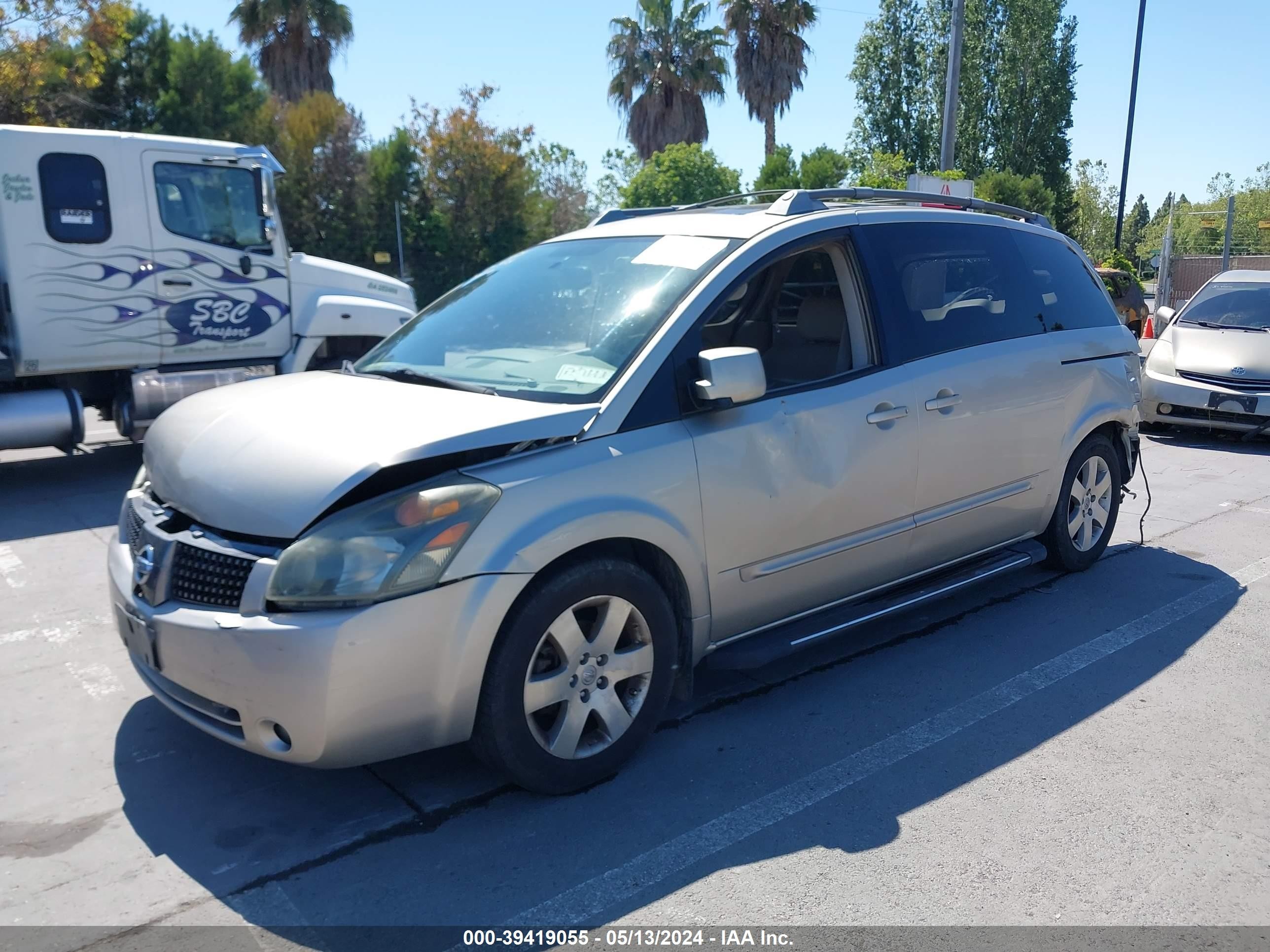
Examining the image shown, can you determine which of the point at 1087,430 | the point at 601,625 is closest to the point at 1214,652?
the point at 1087,430

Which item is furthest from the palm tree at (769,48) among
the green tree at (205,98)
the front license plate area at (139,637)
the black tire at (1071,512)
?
the front license plate area at (139,637)

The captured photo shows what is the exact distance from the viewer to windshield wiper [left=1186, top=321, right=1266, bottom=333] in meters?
10.5

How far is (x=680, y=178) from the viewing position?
2636 centimetres

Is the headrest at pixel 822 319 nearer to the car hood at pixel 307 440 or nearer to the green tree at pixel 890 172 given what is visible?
the car hood at pixel 307 440

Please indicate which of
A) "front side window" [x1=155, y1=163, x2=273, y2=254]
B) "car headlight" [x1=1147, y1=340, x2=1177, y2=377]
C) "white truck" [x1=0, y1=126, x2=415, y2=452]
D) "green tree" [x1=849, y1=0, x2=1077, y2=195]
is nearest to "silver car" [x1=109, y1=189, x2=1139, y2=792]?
"white truck" [x1=0, y1=126, x2=415, y2=452]

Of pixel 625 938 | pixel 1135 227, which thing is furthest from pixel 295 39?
pixel 1135 227

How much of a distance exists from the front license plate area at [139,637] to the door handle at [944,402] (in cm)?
311

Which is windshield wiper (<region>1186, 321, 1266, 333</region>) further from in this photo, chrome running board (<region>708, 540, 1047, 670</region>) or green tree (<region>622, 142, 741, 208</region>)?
green tree (<region>622, 142, 741, 208</region>)

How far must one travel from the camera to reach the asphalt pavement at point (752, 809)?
292cm

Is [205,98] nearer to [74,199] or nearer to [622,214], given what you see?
[74,199]

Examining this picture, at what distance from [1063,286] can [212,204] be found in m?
6.97

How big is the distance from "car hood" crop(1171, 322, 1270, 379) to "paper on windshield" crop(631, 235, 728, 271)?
7.93 m

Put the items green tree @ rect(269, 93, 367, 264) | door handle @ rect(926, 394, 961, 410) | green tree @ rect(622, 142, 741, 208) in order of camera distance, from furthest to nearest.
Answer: green tree @ rect(622, 142, 741, 208) → green tree @ rect(269, 93, 367, 264) → door handle @ rect(926, 394, 961, 410)

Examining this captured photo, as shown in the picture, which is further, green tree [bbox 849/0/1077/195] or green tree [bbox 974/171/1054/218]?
green tree [bbox 849/0/1077/195]
